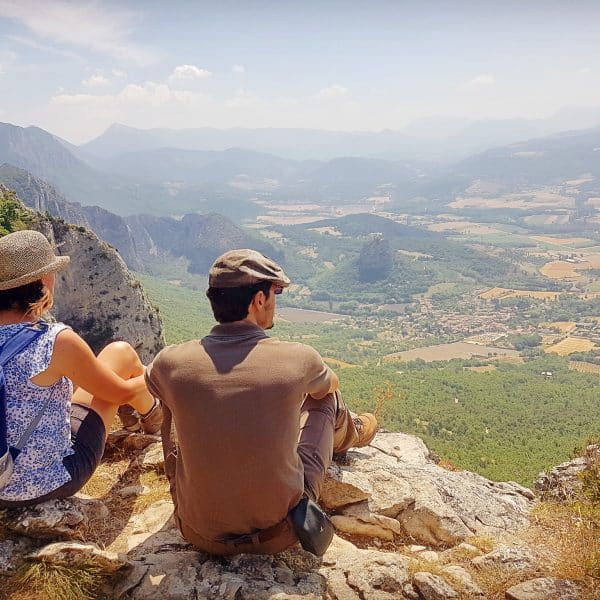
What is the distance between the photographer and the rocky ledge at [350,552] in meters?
3.44

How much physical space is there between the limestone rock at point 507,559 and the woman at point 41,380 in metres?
3.23

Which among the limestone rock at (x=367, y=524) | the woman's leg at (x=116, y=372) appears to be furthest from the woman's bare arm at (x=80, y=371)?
the limestone rock at (x=367, y=524)

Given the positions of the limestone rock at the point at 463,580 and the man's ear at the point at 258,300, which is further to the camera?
the limestone rock at the point at 463,580

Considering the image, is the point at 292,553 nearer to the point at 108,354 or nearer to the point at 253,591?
the point at 253,591

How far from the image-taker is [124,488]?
541 cm

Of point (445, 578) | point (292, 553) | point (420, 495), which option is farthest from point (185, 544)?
point (420, 495)

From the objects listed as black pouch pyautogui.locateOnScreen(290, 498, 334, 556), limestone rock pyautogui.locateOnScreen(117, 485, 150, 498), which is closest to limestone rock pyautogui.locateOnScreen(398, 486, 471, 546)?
black pouch pyautogui.locateOnScreen(290, 498, 334, 556)

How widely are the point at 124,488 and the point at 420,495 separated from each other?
10.2 ft

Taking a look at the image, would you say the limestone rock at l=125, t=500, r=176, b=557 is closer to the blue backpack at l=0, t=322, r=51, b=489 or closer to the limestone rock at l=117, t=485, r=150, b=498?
the limestone rock at l=117, t=485, r=150, b=498

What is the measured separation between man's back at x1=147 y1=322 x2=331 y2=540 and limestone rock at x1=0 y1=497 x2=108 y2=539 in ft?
3.02

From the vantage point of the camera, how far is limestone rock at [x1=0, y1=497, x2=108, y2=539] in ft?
11.6

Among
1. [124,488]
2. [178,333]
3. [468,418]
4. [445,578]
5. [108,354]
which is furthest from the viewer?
[178,333]

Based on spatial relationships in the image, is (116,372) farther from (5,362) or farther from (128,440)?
(128,440)

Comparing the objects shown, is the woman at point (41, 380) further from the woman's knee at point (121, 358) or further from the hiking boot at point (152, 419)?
the hiking boot at point (152, 419)
